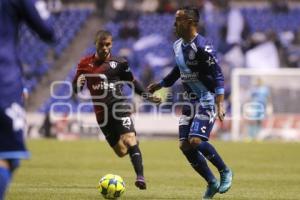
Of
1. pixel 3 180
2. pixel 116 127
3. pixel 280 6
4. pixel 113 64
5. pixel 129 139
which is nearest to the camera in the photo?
pixel 3 180

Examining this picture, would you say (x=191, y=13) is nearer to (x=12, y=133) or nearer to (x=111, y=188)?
(x=111, y=188)

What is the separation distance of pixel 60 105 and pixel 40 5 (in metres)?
21.6

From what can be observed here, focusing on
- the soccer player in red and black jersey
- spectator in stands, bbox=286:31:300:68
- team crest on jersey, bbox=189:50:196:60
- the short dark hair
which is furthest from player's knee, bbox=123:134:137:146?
spectator in stands, bbox=286:31:300:68

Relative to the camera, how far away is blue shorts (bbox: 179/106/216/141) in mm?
9102

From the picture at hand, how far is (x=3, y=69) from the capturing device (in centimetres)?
539

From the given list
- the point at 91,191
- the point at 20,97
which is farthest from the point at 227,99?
the point at 20,97

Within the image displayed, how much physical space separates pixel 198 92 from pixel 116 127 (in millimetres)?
1577

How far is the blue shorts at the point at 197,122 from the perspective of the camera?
9.10 meters

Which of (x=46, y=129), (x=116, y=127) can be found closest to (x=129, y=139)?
(x=116, y=127)

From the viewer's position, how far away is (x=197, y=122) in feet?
30.0

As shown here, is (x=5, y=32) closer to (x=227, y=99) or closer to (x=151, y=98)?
(x=151, y=98)

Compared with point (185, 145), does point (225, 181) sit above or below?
below

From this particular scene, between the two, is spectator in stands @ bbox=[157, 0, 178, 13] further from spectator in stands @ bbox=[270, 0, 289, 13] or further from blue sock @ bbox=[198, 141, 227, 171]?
blue sock @ bbox=[198, 141, 227, 171]

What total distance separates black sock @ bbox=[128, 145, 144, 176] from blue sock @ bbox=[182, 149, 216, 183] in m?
0.77
